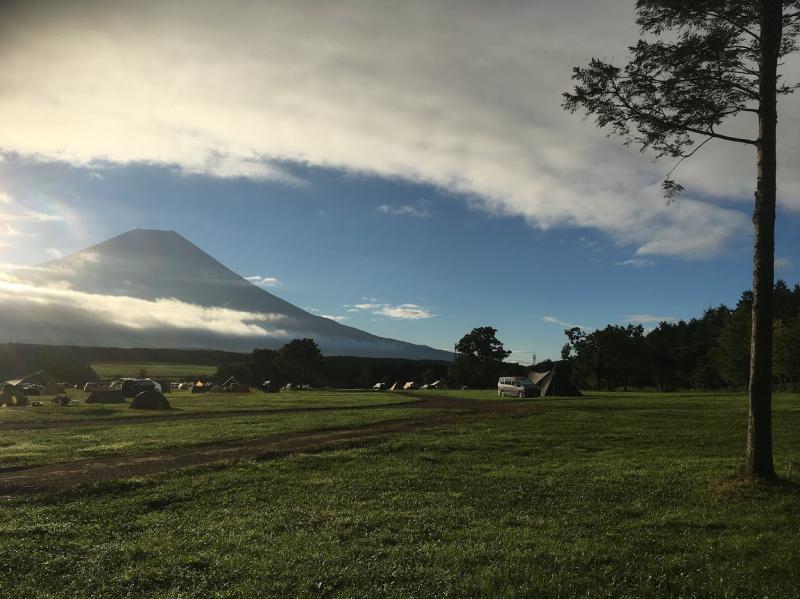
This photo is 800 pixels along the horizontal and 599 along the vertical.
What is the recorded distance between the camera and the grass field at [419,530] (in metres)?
Result: 6.82

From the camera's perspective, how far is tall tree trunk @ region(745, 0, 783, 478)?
11672 millimetres

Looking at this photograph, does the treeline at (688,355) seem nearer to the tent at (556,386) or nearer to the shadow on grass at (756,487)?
the tent at (556,386)

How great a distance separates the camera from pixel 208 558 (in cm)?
782

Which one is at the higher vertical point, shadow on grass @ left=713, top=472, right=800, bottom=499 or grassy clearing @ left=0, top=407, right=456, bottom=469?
shadow on grass @ left=713, top=472, right=800, bottom=499

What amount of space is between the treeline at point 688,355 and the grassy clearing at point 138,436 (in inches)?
2549

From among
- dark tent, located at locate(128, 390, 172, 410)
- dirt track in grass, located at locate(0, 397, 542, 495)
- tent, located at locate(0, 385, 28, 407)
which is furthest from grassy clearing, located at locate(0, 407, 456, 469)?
tent, located at locate(0, 385, 28, 407)

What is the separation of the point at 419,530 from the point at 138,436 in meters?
17.6

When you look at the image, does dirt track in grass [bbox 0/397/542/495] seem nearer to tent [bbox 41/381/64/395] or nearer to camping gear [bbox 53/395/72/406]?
camping gear [bbox 53/395/72/406]

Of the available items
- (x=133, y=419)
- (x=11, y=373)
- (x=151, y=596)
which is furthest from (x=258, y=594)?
(x=11, y=373)

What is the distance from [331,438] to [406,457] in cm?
557

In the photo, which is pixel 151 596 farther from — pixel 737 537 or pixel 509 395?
pixel 509 395

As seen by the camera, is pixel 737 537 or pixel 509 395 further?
pixel 509 395

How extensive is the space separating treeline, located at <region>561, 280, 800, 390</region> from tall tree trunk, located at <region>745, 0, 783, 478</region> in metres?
67.5

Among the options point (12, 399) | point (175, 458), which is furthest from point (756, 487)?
point (12, 399)
